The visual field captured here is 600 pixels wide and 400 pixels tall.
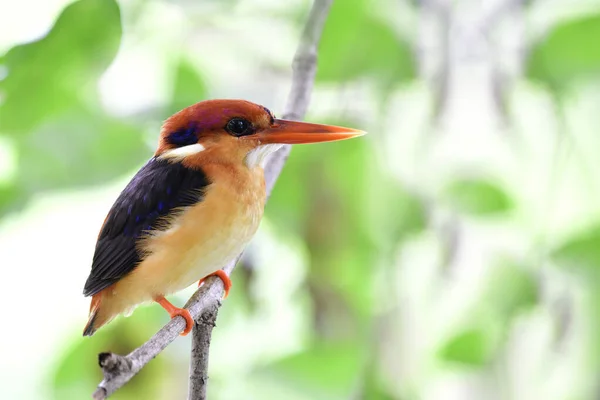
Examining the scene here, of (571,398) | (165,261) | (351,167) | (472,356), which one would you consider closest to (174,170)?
(165,261)

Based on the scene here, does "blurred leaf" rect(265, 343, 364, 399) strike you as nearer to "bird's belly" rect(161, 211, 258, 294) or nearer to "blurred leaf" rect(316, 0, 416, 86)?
"bird's belly" rect(161, 211, 258, 294)

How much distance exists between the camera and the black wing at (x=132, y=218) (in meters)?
0.83

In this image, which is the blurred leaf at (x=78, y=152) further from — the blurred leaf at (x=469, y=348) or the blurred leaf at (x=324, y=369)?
the blurred leaf at (x=469, y=348)

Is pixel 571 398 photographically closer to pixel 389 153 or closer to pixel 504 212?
pixel 504 212

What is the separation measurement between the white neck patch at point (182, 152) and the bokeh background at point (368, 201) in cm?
10

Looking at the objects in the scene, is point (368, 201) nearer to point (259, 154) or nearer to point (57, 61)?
point (259, 154)

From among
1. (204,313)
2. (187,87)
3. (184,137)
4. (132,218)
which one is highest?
(187,87)

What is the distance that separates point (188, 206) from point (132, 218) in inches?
2.4

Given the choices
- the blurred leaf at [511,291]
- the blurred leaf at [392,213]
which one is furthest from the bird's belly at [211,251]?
the blurred leaf at [511,291]

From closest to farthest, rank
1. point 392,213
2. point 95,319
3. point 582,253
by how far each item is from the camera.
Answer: point 95,319 < point 582,253 < point 392,213

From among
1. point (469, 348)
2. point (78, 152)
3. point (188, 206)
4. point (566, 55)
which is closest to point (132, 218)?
point (188, 206)

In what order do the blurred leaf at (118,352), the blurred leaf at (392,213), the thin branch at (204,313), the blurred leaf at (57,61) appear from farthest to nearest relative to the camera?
1. the blurred leaf at (392,213)
2. the blurred leaf at (118,352)
3. the blurred leaf at (57,61)
4. the thin branch at (204,313)

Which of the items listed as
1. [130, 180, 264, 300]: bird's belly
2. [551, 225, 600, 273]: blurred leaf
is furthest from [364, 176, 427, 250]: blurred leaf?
[130, 180, 264, 300]: bird's belly

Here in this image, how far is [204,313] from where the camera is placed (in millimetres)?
770
